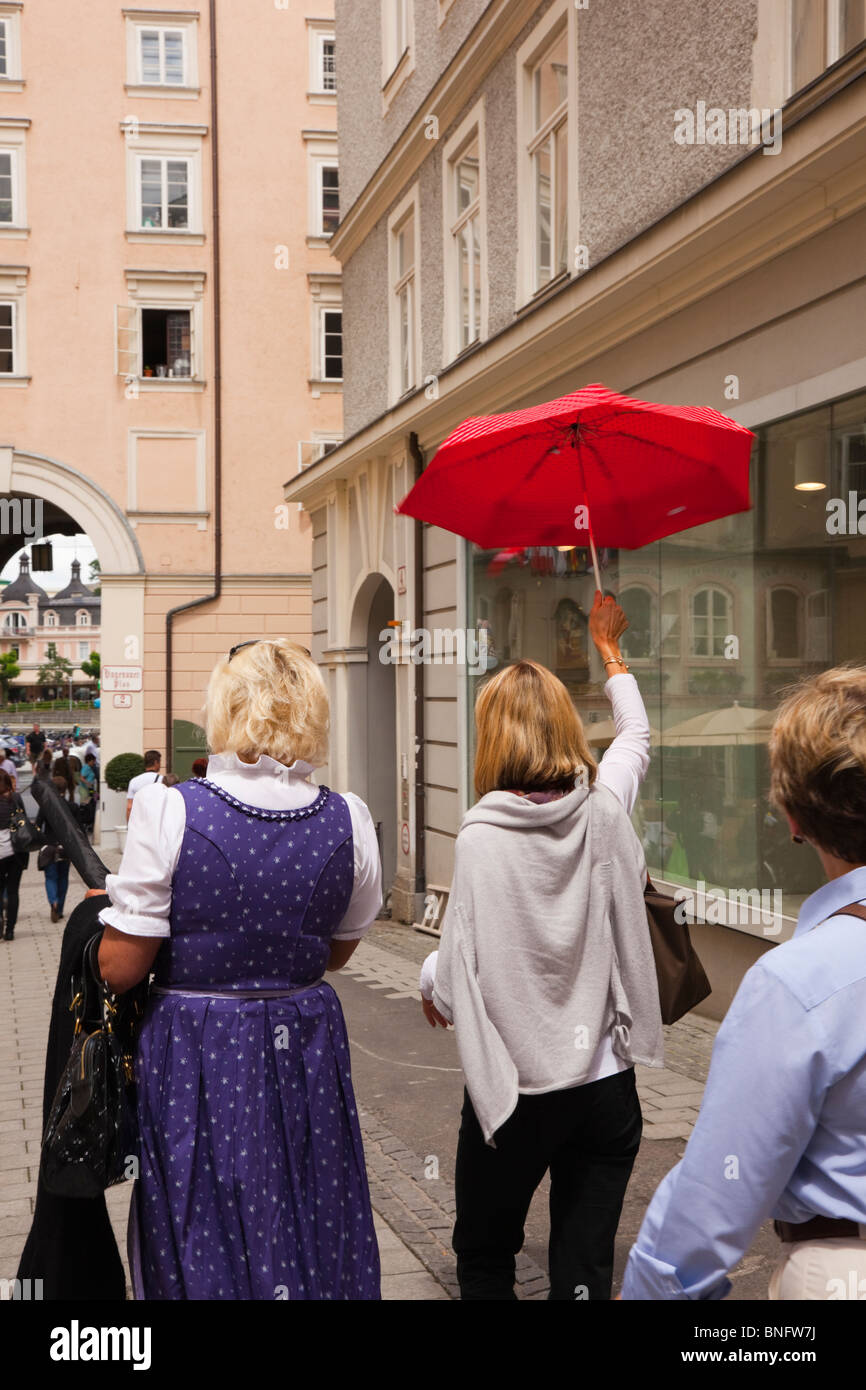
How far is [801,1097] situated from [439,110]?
12.4 meters

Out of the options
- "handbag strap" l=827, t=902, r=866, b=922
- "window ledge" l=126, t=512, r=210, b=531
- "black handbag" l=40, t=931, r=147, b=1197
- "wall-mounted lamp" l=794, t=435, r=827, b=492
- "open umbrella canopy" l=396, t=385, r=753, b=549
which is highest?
"window ledge" l=126, t=512, r=210, b=531

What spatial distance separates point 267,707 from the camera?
283cm

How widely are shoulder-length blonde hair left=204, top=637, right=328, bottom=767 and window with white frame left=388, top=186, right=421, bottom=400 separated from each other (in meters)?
11.1

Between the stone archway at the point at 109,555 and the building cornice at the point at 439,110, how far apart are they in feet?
29.5

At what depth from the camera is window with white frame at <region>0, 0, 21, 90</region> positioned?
23469mm

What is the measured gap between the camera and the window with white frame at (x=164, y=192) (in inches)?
938

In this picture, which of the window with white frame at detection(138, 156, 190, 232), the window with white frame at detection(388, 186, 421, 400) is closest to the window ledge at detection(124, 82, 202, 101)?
the window with white frame at detection(138, 156, 190, 232)

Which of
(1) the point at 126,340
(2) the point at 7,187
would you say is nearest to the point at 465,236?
(1) the point at 126,340

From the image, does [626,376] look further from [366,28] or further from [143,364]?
[143,364]

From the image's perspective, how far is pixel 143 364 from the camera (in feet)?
79.4

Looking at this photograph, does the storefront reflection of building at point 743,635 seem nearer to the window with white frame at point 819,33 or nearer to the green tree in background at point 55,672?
the window with white frame at point 819,33

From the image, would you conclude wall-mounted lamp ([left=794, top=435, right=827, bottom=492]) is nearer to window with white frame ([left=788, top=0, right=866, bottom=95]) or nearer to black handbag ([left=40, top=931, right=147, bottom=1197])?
window with white frame ([left=788, top=0, right=866, bottom=95])

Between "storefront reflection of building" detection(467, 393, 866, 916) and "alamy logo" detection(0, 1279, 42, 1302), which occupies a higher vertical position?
"storefront reflection of building" detection(467, 393, 866, 916)

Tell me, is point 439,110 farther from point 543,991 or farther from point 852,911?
point 852,911
